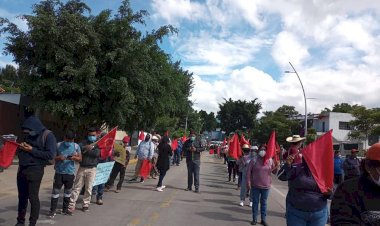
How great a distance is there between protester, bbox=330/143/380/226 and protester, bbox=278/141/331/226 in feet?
8.97

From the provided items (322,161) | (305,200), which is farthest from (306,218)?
(322,161)

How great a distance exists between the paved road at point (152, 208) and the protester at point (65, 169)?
0.33m

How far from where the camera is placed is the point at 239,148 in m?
18.1

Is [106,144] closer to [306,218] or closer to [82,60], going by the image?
[306,218]

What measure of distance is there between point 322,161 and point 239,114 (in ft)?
282

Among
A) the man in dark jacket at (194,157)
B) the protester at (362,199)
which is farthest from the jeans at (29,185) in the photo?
the man in dark jacket at (194,157)

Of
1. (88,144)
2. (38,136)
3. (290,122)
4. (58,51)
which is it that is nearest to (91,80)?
(58,51)

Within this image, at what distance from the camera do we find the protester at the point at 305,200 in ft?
19.1

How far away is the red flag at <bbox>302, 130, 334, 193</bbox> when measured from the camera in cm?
585

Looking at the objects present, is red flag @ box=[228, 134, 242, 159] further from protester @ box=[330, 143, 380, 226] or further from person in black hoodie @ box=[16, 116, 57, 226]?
protester @ box=[330, 143, 380, 226]

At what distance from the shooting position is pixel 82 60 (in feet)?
65.7

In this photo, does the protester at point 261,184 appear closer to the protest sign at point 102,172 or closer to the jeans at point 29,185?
Result: the protest sign at point 102,172

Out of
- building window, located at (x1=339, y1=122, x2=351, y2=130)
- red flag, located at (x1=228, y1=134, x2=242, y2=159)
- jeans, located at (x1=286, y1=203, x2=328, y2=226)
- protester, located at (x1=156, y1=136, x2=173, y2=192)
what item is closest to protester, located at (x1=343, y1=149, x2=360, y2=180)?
red flag, located at (x1=228, y1=134, x2=242, y2=159)

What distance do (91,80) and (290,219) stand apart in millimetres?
14934
